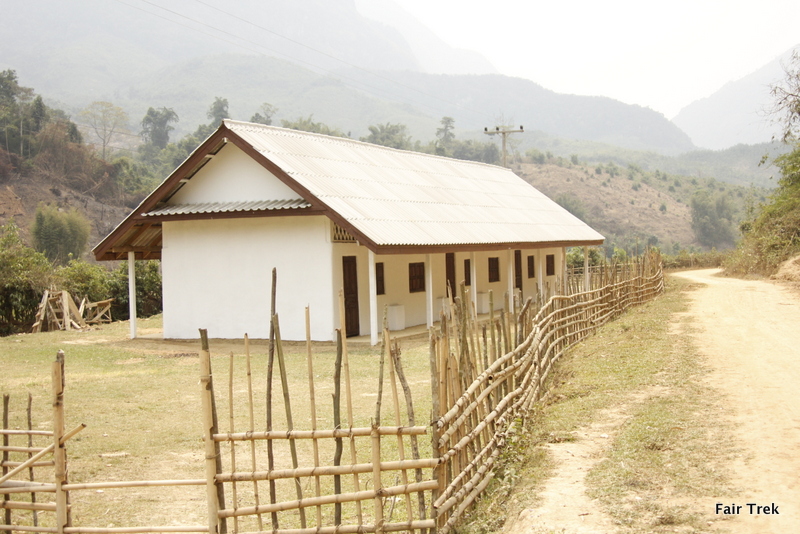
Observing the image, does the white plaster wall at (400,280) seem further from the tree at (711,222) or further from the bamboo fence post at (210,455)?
the tree at (711,222)

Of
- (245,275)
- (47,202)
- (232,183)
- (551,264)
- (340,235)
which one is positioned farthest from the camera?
(47,202)

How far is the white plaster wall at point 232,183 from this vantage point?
56.5 feet

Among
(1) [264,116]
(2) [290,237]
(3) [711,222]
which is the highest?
(1) [264,116]

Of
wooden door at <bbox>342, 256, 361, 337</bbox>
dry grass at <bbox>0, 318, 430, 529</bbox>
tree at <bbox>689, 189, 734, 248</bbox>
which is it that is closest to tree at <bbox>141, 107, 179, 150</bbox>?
tree at <bbox>689, 189, 734, 248</bbox>

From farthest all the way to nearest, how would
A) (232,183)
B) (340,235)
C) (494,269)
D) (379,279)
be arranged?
(494,269), (379,279), (232,183), (340,235)

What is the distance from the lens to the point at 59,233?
4784 centimetres

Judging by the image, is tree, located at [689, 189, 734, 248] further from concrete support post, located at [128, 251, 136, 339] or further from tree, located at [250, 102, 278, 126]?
concrete support post, located at [128, 251, 136, 339]

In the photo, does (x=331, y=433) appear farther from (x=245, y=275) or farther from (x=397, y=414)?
(x=245, y=275)

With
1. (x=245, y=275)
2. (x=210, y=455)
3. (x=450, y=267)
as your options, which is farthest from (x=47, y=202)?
(x=210, y=455)

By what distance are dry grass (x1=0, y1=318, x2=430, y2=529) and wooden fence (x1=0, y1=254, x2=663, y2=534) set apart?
12 centimetres

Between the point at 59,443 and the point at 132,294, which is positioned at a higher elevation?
the point at 132,294

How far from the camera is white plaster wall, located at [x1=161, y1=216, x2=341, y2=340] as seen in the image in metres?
16.8

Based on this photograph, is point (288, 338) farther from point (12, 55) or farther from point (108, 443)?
point (12, 55)

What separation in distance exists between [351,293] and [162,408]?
785 cm
